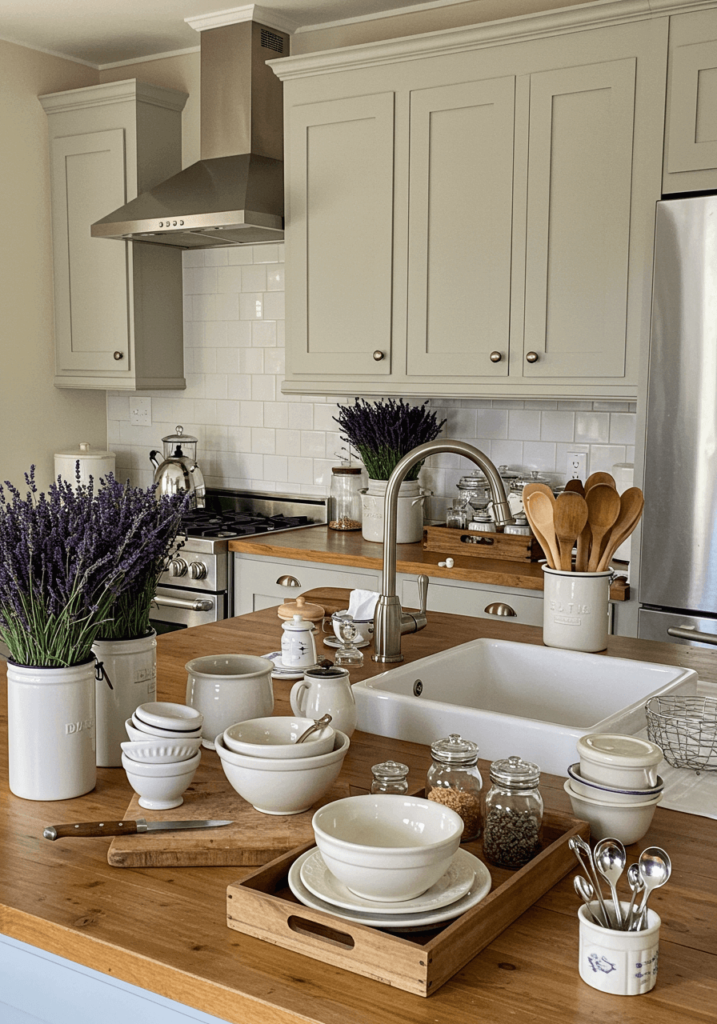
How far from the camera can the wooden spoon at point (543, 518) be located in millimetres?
2041

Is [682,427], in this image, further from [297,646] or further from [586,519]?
[297,646]

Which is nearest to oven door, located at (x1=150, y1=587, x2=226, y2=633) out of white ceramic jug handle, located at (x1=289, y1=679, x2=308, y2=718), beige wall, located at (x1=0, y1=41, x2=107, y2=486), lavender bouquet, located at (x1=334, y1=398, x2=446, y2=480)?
lavender bouquet, located at (x1=334, y1=398, x2=446, y2=480)

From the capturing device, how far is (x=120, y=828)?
124cm

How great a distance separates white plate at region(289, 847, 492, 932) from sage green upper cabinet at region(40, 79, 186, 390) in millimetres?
3758

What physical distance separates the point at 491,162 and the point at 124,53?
221 centimetres

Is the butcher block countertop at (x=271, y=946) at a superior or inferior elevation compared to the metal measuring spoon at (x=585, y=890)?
inferior

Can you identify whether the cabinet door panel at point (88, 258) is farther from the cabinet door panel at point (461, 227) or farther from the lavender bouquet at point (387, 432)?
the cabinet door panel at point (461, 227)

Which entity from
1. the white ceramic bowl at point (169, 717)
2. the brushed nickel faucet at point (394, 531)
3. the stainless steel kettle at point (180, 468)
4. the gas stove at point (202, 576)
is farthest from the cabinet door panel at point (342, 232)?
the white ceramic bowl at point (169, 717)

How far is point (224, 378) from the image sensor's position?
4711 millimetres

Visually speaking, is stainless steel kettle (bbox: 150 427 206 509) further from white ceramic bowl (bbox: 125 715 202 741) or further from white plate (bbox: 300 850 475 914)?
white plate (bbox: 300 850 475 914)

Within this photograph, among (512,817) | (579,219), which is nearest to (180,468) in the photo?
(579,219)

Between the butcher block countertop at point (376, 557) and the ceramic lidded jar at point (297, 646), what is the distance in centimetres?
120

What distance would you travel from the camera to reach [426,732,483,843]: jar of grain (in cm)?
124

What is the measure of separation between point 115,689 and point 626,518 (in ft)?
3.47
